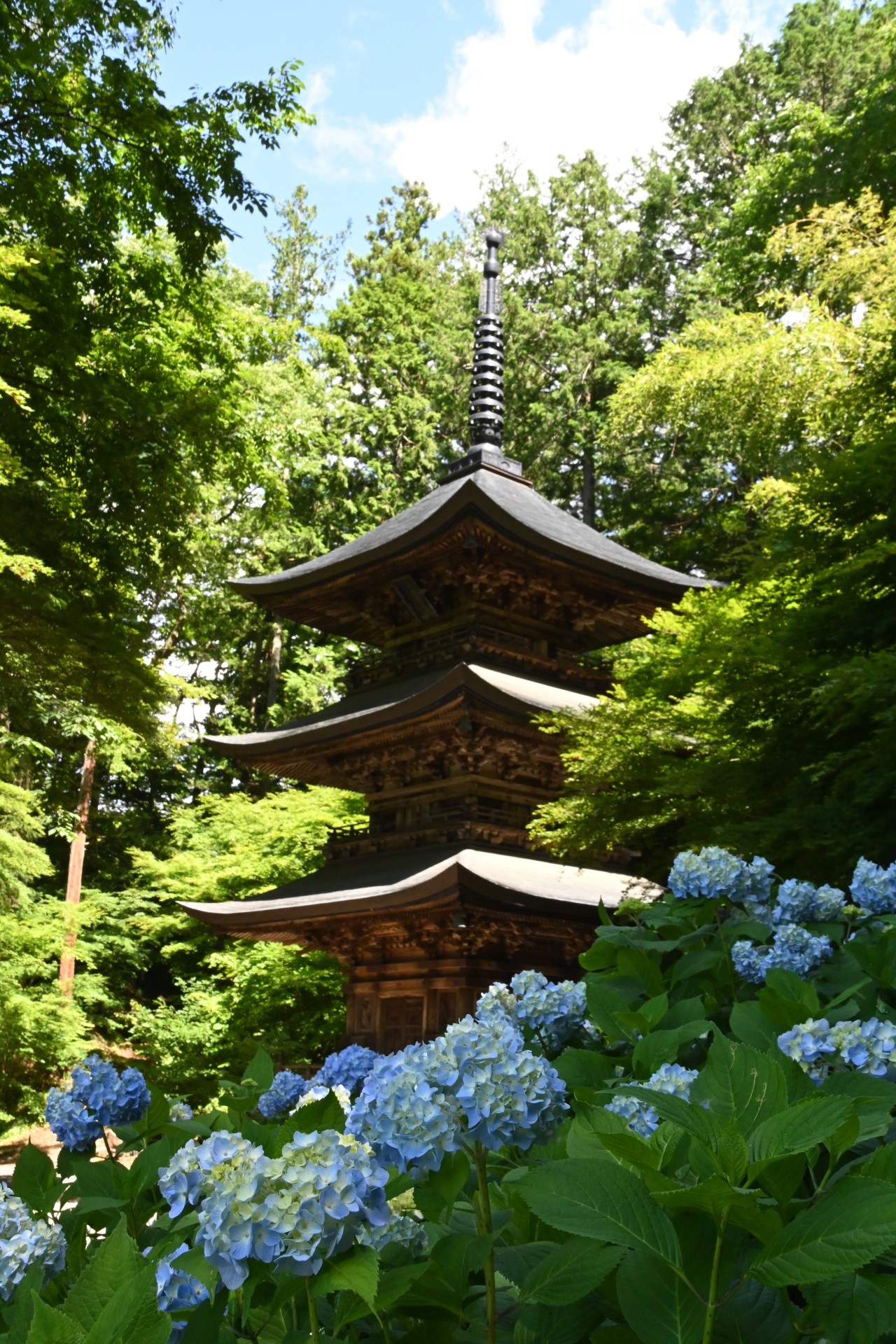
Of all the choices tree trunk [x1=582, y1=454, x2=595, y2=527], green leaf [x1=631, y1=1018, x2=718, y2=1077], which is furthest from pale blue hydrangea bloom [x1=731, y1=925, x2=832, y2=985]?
tree trunk [x1=582, y1=454, x2=595, y2=527]

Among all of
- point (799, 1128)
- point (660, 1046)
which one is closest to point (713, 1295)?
point (799, 1128)

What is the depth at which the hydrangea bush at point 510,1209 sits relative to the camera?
91cm

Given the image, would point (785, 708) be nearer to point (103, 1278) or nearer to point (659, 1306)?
point (659, 1306)

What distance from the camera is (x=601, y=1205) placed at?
3.14ft

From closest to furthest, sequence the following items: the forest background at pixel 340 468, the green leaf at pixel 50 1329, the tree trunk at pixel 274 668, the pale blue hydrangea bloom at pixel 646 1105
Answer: the green leaf at pixel 50 1329 → the pale blue hydrangea bloom at pixel 646 1105 → the forest background at pixel 340 468 → the tree trunk at pixel 274 668

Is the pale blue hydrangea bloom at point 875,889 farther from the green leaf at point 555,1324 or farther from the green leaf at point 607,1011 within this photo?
the green leaf at point 555,1324

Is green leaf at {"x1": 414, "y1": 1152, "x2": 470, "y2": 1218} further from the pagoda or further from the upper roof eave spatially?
the upper roof eave

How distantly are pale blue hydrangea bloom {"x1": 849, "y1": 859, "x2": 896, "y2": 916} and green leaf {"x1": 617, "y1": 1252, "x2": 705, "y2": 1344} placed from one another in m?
1.45

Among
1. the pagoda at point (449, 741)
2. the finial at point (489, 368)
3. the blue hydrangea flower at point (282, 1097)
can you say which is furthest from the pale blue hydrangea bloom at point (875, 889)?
the finial at point (489, 368)

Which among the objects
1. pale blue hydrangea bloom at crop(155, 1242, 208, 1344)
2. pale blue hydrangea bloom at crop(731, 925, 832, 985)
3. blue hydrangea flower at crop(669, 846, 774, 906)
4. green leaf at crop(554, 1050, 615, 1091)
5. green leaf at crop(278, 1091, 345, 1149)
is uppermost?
blue hydrangea flower at crop(669, 846, 774, 906)

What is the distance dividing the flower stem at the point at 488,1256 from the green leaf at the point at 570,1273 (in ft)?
0.13

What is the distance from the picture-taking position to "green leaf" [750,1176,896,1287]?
869mm

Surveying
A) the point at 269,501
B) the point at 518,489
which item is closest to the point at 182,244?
the point at 269,501

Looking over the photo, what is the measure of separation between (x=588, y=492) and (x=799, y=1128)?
24.2 metres
